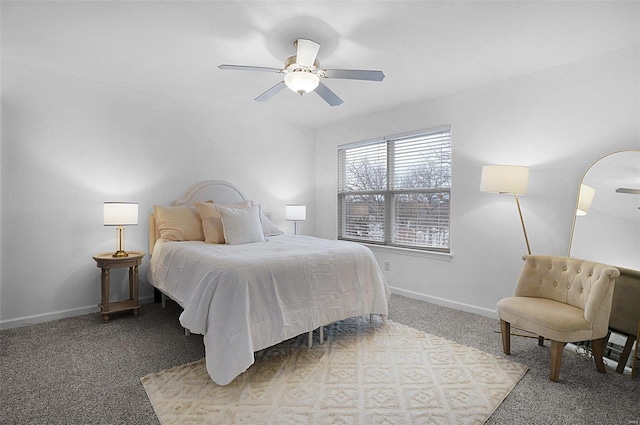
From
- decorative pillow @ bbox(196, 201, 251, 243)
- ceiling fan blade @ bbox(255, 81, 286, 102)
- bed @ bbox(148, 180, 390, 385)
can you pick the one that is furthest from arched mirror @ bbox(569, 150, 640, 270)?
decorative pillow @ bbox(196, 201, 251, 243)

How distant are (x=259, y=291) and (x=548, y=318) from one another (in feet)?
6.47

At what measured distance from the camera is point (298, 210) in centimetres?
479

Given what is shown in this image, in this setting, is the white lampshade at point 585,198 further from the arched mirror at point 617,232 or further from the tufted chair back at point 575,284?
the tufted chair back at point 575,284

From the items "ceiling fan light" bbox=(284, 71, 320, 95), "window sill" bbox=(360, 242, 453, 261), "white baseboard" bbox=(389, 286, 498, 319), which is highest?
"ceiling fan light" bbox=(284, 71, 320, 95)

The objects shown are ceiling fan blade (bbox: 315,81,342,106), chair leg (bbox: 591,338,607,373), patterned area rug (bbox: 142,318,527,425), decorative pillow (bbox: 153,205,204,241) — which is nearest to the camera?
patterned area rug (bbox: 142,318,527,425)

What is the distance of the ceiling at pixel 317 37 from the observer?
215 centimetres

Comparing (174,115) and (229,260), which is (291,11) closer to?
(229,260)

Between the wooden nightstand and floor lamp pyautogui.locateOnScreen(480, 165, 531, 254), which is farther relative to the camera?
the wooden nightstand

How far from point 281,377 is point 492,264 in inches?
98.2

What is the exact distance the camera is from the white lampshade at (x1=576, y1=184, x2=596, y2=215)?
278 centimetres

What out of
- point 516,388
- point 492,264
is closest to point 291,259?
point 516,388

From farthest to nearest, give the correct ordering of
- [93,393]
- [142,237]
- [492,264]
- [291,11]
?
[142,237], [492,264], [291,11], [93,393]

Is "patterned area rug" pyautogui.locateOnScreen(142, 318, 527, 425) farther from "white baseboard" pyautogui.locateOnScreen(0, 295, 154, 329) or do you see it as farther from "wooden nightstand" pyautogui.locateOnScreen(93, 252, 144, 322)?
"white baseboard" pyautogui.locateOnScreen(0, 295, 154, 329)

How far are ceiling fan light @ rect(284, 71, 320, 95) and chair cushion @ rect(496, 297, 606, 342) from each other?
2261 millimetres
